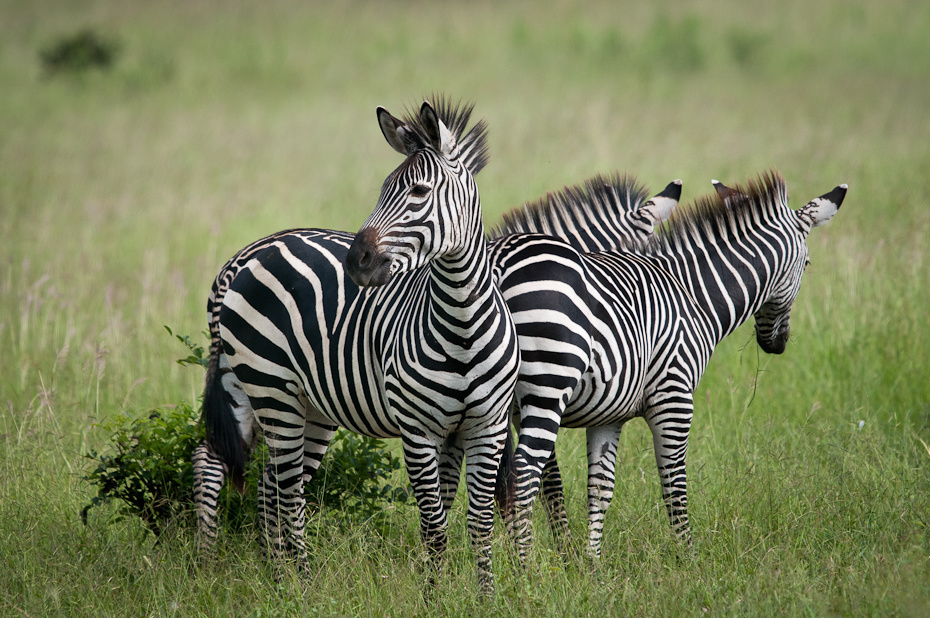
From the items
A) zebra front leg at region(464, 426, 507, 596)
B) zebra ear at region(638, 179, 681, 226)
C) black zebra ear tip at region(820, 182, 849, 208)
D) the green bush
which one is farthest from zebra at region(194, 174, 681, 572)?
black zebra ear tip at region(820, 182, 849, 208)

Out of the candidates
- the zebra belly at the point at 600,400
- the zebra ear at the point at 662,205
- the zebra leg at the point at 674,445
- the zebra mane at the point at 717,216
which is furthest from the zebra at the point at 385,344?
the zebra ear at the point at 662,205

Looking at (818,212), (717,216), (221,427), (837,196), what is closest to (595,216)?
(717,216)

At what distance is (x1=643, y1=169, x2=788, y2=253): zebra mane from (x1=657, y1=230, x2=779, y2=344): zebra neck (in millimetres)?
48

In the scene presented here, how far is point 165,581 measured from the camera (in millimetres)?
4152

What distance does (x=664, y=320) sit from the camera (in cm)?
418

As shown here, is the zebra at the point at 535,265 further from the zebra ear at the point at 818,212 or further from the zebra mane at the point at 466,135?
the zebra ear at the point at 818,212

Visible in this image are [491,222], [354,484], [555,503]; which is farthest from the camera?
[491,222]

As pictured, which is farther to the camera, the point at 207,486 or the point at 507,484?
the point at 207,486

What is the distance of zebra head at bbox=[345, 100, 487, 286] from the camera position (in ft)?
10.3

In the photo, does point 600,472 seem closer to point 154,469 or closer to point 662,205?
point 662,205

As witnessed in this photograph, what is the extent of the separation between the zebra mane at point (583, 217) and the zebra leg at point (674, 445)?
130 cm

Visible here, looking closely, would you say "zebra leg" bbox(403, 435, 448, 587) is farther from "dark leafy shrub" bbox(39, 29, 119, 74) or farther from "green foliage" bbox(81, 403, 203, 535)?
"dark leafy shrub" bbox(39, 29, 119, 74)

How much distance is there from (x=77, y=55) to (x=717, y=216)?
20261mm

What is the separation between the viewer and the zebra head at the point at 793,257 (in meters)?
4.81
